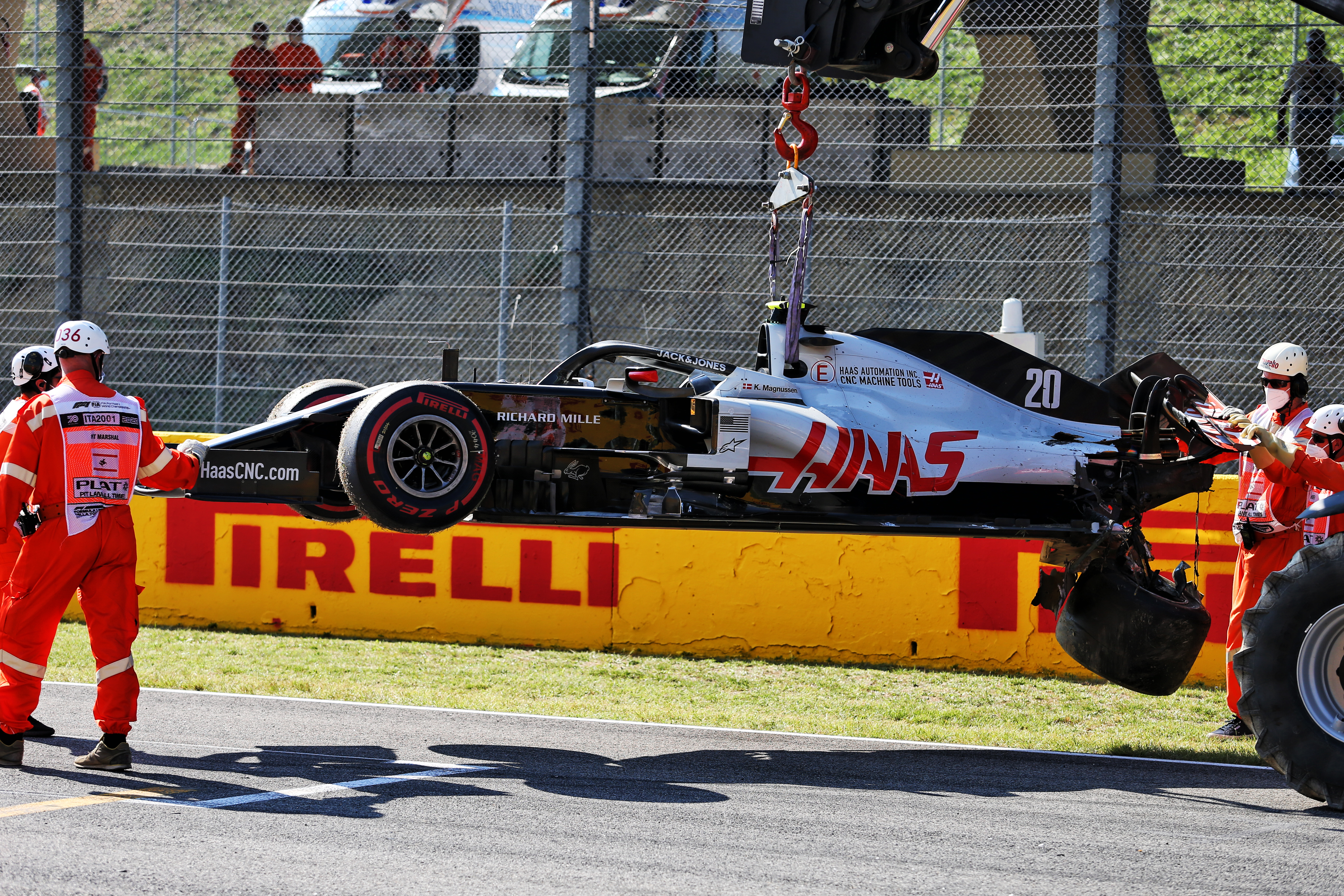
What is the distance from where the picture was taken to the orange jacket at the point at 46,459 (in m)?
6.28

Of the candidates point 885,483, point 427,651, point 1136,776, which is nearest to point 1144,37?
point 885,483

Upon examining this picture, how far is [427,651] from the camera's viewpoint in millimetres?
9586

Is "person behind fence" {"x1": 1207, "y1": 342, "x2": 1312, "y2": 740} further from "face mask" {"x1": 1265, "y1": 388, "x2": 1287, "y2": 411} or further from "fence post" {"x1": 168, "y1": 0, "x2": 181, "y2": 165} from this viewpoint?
"fence post" {"x1": 168, "y1": 0, "x2": 181, "y2": 165}

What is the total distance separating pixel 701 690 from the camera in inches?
340

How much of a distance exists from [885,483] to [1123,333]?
5.37 meters

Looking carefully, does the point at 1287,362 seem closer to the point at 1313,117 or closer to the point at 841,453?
the point at 841,453

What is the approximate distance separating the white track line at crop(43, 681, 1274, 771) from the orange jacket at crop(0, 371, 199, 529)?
1.34 metres

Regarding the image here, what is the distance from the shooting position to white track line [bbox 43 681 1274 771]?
697 cm

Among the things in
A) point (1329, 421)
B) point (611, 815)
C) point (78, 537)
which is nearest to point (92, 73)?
point (78, 537)

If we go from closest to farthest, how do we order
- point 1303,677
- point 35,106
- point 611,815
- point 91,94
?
point 611,815
point 1303,677
point 91,94
point 35,106

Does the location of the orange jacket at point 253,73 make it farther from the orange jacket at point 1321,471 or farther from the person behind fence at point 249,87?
the orange jacket at point 1321,471

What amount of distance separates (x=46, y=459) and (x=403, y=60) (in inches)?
318

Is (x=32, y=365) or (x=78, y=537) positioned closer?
(x=78, y=537)

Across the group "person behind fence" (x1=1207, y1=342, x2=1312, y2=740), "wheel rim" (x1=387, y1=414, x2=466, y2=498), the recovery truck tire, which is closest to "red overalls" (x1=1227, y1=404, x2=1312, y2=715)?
"person behind fence" (x1=1207, y1=342, x2=1312, y2=740)
